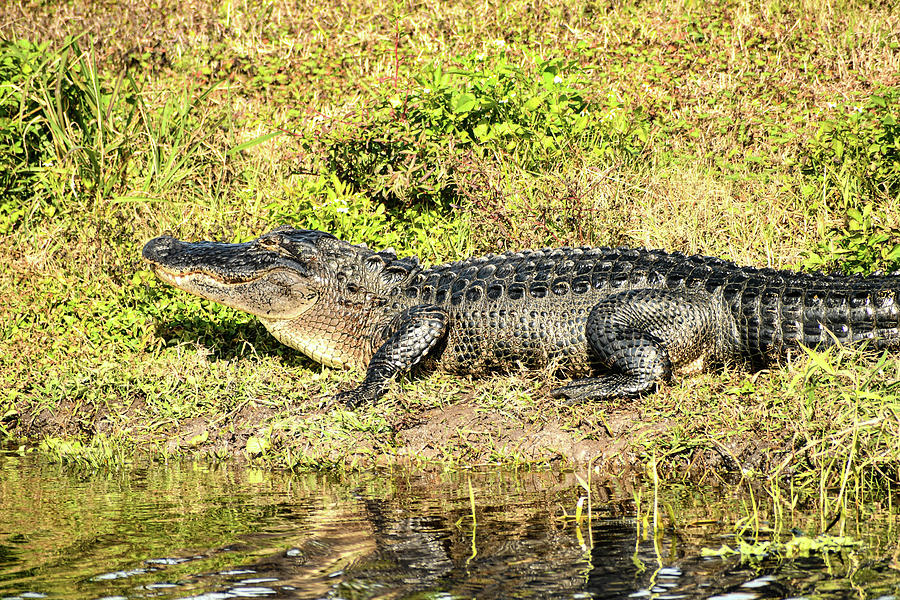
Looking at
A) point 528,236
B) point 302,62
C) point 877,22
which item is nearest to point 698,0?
point 877,22

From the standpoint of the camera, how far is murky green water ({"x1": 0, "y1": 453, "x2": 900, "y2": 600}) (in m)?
3.06

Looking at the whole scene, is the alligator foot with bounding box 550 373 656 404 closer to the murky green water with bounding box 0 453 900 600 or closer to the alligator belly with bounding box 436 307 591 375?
the alligator belly with bounding box 436 307 591 375

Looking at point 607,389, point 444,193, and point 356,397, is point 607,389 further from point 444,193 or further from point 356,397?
point 444,193

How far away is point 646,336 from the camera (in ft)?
17.7

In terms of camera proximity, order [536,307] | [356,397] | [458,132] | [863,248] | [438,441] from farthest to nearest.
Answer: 1. [458,132]
2. [863,248]
3. [536,307]
4. [356,397]
5. [438,441]

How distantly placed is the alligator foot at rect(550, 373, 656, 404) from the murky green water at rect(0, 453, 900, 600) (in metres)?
0.81

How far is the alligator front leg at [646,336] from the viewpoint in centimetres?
533

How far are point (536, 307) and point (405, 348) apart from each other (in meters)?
0.77

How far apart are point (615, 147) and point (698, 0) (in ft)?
11.2

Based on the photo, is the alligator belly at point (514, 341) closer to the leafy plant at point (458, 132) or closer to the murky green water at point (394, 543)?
the murky green water at point (394, 543)

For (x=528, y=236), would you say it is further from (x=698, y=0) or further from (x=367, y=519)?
(x=698, y=0)

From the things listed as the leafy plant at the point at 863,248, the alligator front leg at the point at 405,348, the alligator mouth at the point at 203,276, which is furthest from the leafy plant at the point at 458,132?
the leafy plant at the point at 863,248

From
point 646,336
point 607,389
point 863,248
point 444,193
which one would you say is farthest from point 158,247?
point 863,248

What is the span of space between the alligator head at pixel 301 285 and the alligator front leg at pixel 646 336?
1.37 meters
